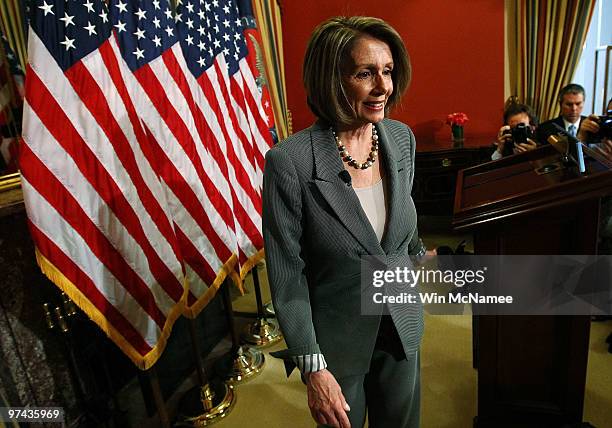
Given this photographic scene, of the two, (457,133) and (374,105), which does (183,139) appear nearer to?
(374,105)

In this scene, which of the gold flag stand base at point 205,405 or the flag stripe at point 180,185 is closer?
the flag stripe at point 180,185

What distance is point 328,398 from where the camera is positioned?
915 mm

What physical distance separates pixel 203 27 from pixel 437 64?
2.65 metres

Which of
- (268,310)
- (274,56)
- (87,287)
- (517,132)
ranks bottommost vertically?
(268,310)

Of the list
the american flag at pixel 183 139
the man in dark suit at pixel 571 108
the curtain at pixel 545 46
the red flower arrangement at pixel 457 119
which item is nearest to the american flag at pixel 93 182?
the american flag at pixel 183 139

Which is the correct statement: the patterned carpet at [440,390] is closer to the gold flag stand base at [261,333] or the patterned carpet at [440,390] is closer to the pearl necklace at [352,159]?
the gold flag stand base at [261,333]

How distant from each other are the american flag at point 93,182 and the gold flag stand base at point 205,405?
0.57m

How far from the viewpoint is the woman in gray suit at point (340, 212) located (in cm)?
88

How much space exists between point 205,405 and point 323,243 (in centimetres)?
153

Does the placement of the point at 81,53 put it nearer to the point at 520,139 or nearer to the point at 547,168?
the point at 547,168

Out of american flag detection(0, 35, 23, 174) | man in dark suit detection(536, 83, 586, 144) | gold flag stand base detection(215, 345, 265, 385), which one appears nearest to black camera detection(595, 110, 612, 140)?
man in dark suit detection(536, 83, 586, 144)

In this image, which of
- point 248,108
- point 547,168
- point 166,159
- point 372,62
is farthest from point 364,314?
point 248,108

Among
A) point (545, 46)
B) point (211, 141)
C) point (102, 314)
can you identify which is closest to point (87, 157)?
point (102, 314)

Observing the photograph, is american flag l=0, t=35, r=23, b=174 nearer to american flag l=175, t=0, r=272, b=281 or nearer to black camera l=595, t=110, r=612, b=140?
american flag l=175, t=0, r=272, b=281
